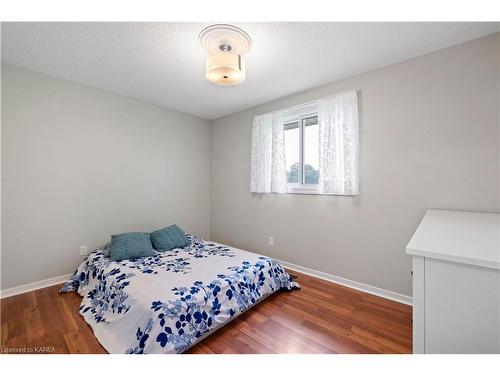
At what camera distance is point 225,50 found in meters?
1.76

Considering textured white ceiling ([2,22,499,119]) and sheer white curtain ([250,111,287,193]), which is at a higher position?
textured white ceiling ([2,22,499,119])

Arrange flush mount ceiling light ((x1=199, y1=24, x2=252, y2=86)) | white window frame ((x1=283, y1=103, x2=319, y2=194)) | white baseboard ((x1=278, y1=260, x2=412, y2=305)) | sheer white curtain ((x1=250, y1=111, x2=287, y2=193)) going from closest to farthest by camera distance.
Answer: flush mount ceiling light ((x1=199, y1=24, x2=252, y2=86))
white baseboard ((x1=278, y1=260, x2=412, y2=305))
white window frame ((x1=283, y1=103, x2=319, y2=194))
sheer white curtain ((x1=250, y1=111, x2=287, y2=193))

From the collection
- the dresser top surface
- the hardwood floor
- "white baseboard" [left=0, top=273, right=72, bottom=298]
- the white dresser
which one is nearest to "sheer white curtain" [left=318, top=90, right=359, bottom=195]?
the dresser top surface

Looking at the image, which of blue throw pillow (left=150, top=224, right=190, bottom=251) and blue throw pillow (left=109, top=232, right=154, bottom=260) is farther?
blue throw pillow (left=150, top=224, right=190, bottom=251)

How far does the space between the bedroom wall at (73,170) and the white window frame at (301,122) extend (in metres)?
1.81

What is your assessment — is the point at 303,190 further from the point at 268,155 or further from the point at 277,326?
the point at 277,326

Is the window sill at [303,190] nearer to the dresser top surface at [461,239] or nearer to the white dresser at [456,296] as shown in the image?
the dresser top surface at [461,239]

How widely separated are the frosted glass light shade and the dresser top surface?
1606 millimetres

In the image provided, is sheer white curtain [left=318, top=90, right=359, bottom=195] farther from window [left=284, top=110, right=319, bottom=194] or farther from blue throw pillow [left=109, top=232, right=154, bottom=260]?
blue throw pillow [left=109, top=232, right=154, bottom=260]

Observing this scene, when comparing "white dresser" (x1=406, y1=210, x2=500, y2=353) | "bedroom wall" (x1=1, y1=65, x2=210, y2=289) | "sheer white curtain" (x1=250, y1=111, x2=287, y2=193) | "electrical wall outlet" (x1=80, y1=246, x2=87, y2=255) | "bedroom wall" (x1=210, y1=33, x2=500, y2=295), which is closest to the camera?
"white dresser" (x1=406, y1=210, x2=500, y2=353)

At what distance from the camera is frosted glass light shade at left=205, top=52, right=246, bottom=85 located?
1656 millimetres

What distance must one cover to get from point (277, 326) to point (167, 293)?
2.97ft

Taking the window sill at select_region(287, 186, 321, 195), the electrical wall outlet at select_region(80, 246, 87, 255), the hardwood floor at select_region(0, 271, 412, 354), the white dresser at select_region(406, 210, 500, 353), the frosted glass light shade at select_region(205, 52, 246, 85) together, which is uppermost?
the frosted glass light shade at select_region(205, 52, 246, 85)
